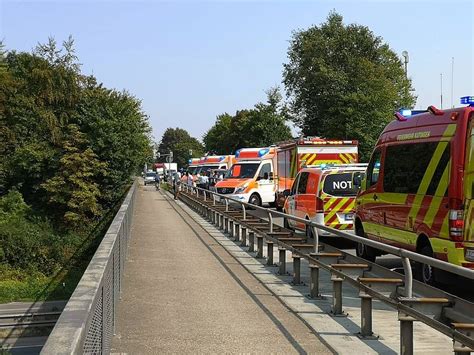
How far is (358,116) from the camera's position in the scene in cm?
4975

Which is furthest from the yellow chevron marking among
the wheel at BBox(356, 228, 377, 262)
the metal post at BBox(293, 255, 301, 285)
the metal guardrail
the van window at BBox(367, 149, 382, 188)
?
the metal guardrail

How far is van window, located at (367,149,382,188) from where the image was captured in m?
11.1

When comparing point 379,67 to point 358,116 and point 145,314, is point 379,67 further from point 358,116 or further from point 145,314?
point 145,314

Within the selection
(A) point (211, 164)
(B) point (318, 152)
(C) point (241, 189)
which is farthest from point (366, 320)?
(A) point (211, 164)

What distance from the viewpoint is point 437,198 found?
8344 mm

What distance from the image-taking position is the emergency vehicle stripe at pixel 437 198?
26.8ft

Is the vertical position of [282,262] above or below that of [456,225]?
below

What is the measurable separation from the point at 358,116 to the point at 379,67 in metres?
8.36

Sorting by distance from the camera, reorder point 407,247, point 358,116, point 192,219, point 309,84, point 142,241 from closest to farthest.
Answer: point 407,247 < point 142,241 < point 192,219 < point 358,116 < point 309,84

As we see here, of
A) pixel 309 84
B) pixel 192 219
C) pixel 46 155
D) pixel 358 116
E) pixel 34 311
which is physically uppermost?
pixel 309 84

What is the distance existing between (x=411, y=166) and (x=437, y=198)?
1.18 m

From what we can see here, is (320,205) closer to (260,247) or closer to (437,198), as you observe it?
(260,247)

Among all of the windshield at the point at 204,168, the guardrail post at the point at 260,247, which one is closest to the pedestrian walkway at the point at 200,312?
the guardrail post at the point at 260,247

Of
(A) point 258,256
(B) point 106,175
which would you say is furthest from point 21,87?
(A) point 258,256
